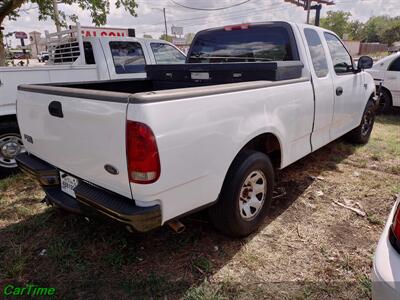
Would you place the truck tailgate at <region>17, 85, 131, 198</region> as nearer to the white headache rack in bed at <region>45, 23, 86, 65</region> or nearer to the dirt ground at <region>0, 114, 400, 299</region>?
the dirt ground at <region>0, 114, 400, 299</region>

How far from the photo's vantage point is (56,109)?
92.6 inches

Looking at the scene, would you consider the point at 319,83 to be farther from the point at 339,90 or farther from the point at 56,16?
the point at 56,16

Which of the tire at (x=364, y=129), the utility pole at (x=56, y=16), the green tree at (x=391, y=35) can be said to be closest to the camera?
the tire at (x=364, y=129)

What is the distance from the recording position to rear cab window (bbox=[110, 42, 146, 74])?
19.0 feet

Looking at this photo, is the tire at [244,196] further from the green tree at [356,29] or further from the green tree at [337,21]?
the green tree at [356,29]

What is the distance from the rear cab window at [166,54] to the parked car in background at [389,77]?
5.08 metres

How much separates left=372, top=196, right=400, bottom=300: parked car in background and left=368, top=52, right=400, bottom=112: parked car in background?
286 inches

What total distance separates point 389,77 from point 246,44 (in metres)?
5.71

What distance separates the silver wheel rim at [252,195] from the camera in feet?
9.17

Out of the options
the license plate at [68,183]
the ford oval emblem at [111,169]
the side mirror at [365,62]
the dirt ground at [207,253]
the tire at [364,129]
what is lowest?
the dirt ground at [207,253]

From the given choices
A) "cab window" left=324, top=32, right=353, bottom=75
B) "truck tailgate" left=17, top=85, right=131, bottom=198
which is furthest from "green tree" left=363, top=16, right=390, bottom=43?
"truck tailgate" left=17, top=85, right=131, bottom=198

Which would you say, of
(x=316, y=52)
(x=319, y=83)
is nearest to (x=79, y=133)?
(x=319, y=83)

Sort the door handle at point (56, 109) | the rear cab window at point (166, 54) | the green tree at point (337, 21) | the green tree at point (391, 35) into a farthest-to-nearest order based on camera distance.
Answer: the green tree at point (337, 21) < the green tree at point (391, 35) < the rear cab window at point (166, 54) < the door handle at point (56, 109)

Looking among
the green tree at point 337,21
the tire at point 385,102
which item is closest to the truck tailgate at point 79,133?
the tire at point 385,102
